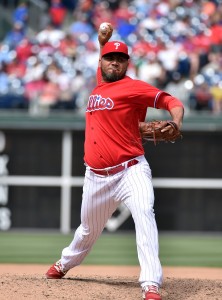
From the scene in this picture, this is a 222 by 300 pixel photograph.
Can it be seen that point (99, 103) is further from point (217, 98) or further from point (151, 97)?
point (217, 98)

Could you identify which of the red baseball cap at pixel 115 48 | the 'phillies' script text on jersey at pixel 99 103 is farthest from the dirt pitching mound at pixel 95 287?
the red baseball cap at pixel 115 48

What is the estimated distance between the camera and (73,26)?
14812mm

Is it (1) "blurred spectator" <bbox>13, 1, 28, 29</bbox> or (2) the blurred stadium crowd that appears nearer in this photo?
(2) the blurred stadium crowd

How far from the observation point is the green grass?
337 inches

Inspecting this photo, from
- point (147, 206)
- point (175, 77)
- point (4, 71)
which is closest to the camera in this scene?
point (147, 206)

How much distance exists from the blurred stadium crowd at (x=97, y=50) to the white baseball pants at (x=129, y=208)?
5043 mm

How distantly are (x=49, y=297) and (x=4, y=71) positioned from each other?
8.39 m

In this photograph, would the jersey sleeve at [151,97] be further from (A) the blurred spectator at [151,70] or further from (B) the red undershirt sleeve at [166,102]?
(A) the blurred spectator at [151,70]

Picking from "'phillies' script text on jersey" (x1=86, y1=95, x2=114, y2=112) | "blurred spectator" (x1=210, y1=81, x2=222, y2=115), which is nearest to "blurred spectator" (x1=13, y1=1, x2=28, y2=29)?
"blurred spectator" (x1=210, y1=81, x2=222, y2=115)

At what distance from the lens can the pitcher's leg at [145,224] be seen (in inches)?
206

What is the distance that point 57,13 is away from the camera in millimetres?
15273

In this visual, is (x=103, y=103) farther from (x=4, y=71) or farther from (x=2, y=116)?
(x=4, y=71)

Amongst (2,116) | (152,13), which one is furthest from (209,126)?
(152,13)

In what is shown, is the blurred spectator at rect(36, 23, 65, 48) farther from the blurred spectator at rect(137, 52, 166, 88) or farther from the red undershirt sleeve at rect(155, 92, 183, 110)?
the red undershirt sleeve at rect(155, 92, 183, 110)
